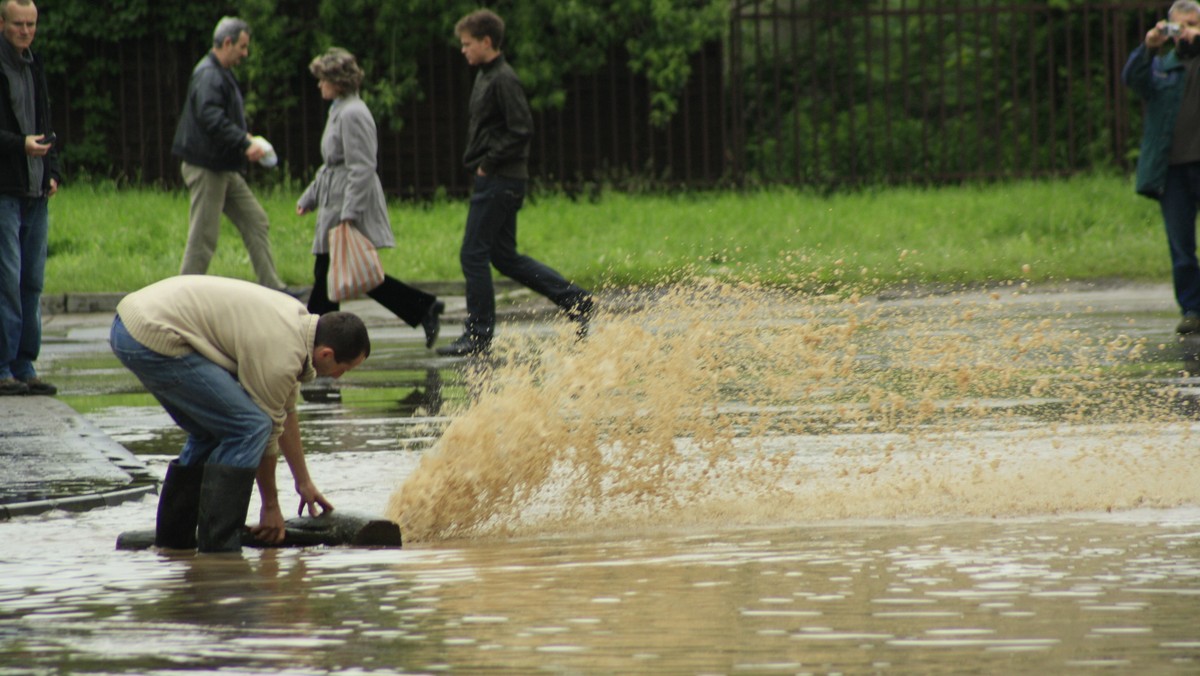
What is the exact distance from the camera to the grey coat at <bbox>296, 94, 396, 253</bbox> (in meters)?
11.5

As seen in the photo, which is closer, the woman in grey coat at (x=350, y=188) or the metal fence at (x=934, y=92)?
the woman in grey coat at (x=350, y=188)

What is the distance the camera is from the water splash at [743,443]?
6082 mm

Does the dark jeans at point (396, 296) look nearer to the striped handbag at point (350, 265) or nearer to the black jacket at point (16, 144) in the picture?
the striped handbag at point (350, 265)

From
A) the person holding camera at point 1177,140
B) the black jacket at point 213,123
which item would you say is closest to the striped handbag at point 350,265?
the black jacket at point 213,123

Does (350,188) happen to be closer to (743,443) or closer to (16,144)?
(16,144)

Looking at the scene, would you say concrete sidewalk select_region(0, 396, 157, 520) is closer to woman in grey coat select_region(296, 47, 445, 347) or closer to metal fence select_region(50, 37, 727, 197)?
woman in grey coat select_region(296, 47, 445, 347)

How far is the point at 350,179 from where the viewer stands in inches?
455

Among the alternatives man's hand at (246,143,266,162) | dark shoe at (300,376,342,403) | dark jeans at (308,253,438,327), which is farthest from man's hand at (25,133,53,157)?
man's hand at (246,143,266,162)

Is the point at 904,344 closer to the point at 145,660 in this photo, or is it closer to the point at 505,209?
the point at 505,209

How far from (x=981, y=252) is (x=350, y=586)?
40.3 feet

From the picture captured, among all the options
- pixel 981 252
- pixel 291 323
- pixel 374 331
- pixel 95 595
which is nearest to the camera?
pixel 95 595

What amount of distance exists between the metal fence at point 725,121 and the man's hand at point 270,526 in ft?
49.6

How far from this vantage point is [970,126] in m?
24.5

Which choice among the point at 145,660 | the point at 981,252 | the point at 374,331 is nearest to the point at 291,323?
the point at 145,660
